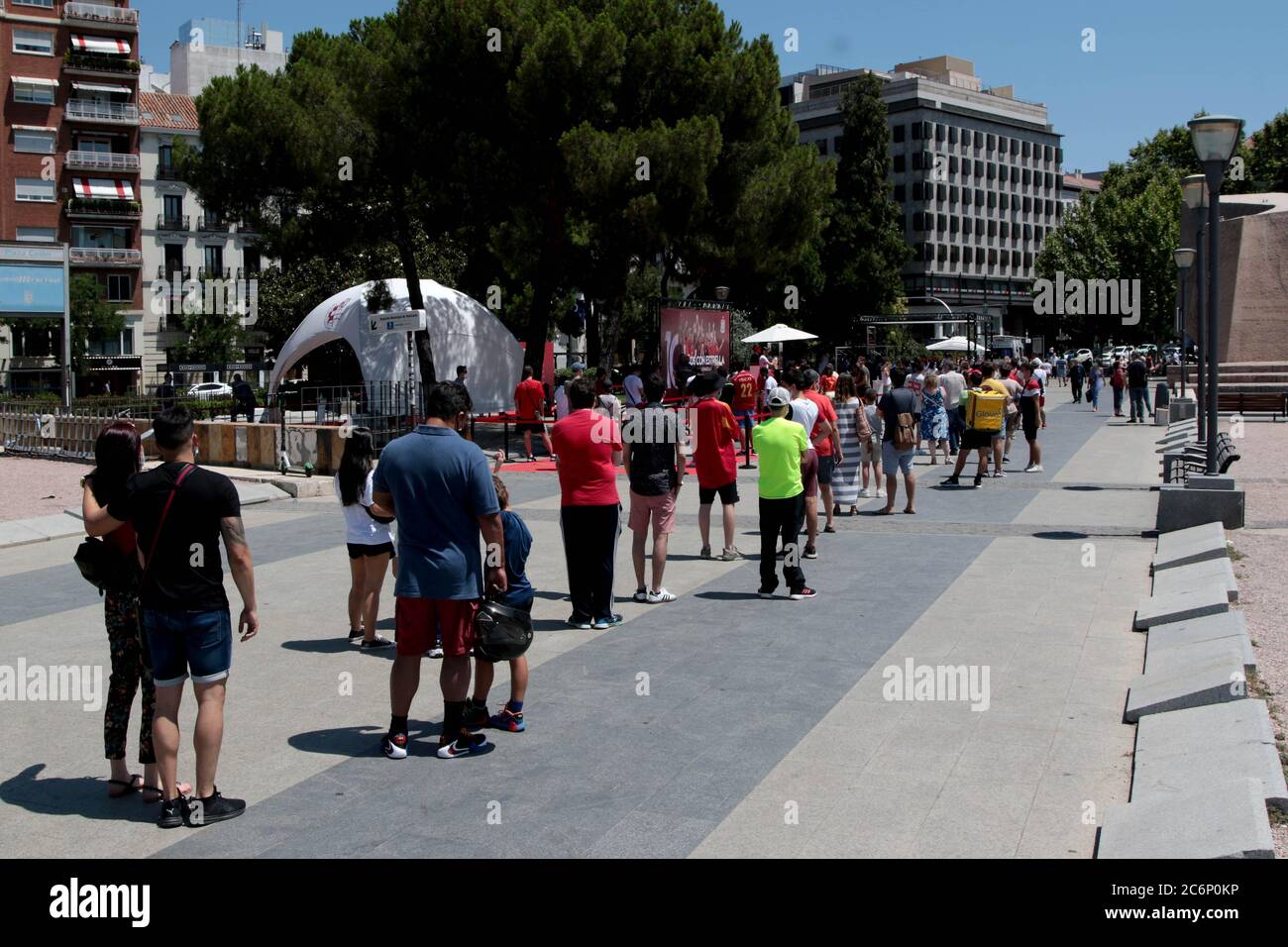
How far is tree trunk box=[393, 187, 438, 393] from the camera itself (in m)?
26.1

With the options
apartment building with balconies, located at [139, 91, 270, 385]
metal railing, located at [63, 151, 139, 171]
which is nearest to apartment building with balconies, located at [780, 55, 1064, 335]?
apartment building with balconies, located at [139, 91, 270, 385]

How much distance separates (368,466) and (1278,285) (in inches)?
1296

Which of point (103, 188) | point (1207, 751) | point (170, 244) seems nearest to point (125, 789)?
point (1207, 751)

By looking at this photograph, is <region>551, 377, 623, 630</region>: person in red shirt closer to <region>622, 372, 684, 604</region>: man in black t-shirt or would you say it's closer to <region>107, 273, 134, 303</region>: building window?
<region>622, 372, 684, 604</region>: man in black t-shirt

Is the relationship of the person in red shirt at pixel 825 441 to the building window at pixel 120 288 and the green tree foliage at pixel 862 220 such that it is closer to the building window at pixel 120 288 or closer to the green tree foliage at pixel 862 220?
the green tree foliage at pixel 862 220

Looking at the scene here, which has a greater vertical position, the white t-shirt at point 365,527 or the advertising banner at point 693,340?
the advertising banner at point 693,340

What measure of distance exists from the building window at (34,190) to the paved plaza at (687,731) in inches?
2257

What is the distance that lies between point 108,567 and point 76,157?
212ft

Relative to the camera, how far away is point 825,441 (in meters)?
12.4

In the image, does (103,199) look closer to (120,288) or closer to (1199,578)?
(120,288)

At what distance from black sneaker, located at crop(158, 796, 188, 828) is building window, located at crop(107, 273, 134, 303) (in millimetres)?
65053

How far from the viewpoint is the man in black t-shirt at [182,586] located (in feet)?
17.0

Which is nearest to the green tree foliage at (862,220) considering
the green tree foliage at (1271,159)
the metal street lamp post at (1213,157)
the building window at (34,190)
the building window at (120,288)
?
the green tree foliage at (1271,159)

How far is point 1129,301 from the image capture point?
69938 mm
